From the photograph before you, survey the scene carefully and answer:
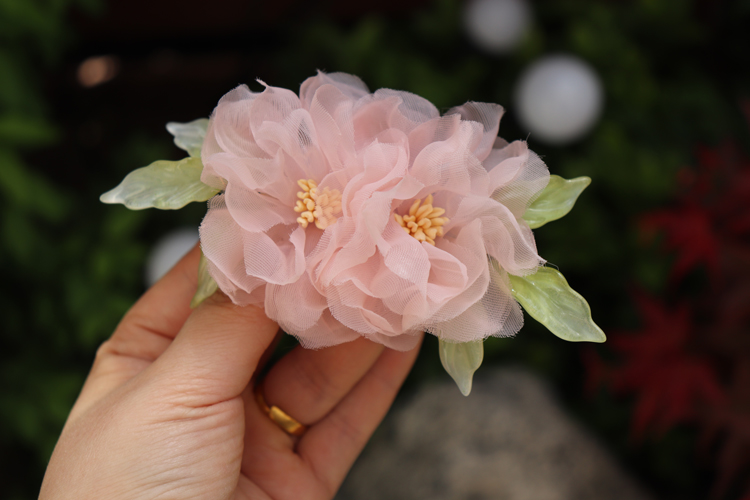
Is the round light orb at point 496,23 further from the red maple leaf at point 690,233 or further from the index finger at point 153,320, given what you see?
the index finger at point 153,320

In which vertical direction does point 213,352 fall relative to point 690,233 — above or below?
above

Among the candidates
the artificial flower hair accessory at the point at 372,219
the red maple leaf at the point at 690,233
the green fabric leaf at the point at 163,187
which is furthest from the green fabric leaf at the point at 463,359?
the red maple leaf at the point at 690,233

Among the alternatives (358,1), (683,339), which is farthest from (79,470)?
(358,1)

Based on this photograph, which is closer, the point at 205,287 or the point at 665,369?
the point at 205,287

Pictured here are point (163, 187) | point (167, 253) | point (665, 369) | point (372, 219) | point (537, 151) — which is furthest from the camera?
point (537, 151)

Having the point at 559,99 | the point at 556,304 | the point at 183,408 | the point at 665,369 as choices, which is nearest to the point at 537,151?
the point at 559,99

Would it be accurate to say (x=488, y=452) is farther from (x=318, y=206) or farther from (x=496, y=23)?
(x=496, y=23)
